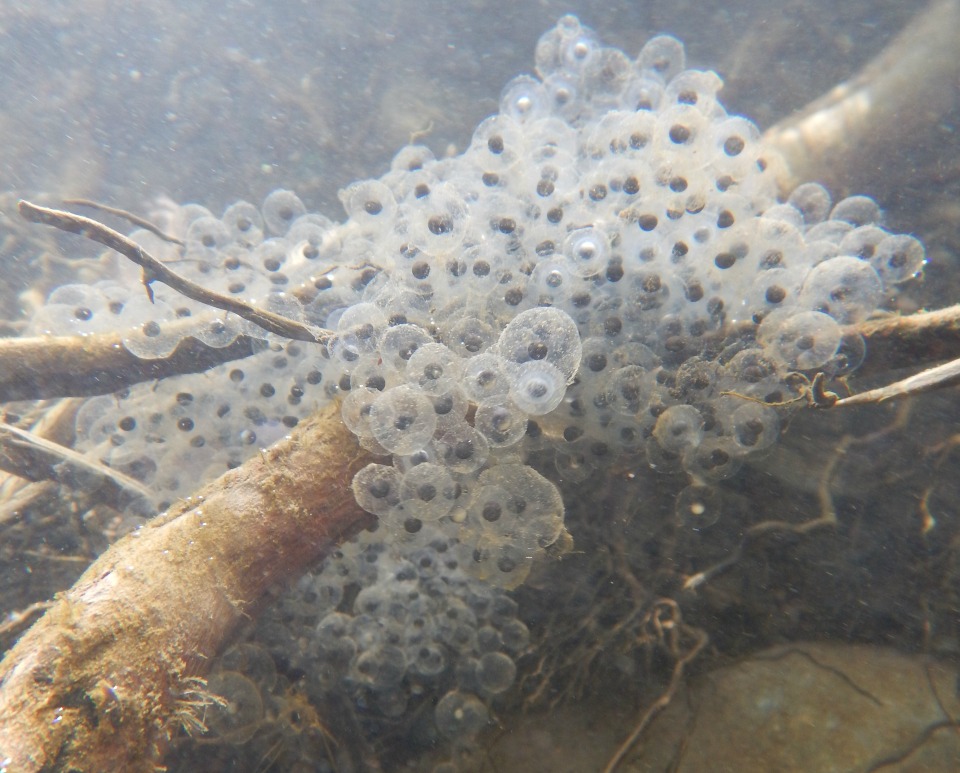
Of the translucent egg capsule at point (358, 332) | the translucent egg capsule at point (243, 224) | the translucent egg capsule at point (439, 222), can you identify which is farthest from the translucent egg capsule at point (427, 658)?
the translucent egg capsule at point (243, 224)

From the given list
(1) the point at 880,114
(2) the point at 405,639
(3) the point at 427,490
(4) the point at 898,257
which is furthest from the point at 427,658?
(1) the point at 880,114

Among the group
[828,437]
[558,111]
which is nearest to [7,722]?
[828,437]

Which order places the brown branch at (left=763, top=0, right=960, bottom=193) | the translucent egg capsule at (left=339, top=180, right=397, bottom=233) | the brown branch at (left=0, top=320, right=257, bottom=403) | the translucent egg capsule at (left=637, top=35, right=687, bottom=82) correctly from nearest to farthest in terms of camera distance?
the brown branch at (left=0, top=320, right=257, bottom=403) < the translucent egg capsule at (left=339, top=180, right=397, bottom=233) < the translucent egg capsule at (left=637, top=35, right=687, bottom=82) < the brown branch at (left=763, top=0, right=960, bottom=193)

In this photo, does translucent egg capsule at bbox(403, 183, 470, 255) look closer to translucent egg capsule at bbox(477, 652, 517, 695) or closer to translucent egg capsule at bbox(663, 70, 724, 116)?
translucent egg capsule at bbox(663, 70, 724, 116)

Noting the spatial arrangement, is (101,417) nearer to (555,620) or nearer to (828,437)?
(555,620)

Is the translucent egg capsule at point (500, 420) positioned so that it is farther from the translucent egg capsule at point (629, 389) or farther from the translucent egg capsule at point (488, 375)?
the translucent egg capsule at point (629, 389)

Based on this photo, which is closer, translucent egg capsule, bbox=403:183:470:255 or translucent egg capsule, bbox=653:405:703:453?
translucent egg capsule, bbox=653:405:703:453

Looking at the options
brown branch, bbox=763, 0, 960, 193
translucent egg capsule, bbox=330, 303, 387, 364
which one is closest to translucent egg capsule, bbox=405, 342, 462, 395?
translucent egg capsule, bbox=330, 303, 387, 364
